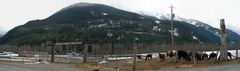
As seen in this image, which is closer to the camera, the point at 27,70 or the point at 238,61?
the point at 27,70

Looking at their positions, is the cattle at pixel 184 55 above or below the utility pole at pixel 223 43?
below

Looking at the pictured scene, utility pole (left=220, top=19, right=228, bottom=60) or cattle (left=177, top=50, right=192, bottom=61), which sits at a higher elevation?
utility pole (left=220, top=19, right=228, bottom=60)

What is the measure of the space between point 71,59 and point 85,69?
14.4 m

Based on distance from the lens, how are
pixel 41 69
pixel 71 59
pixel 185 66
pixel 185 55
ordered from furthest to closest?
pixel 71 59, pixel 185 55, pixel 185 66, pixel 41 69

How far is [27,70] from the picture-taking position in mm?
38250

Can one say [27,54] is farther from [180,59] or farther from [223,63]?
[223,63]

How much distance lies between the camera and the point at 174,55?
53938 millimetres

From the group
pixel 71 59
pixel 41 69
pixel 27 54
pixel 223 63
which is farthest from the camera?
pixel 27 54

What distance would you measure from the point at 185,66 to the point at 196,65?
76.5 inches

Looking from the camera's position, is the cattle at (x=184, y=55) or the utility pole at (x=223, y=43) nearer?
the utility pole at (x=223, y=43)

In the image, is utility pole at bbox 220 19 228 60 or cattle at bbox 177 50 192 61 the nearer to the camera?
utility pole at bbox 220 19 228 60

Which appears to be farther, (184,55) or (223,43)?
(184,55)

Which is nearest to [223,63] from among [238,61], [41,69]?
[238,61]

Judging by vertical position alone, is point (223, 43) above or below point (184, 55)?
above
